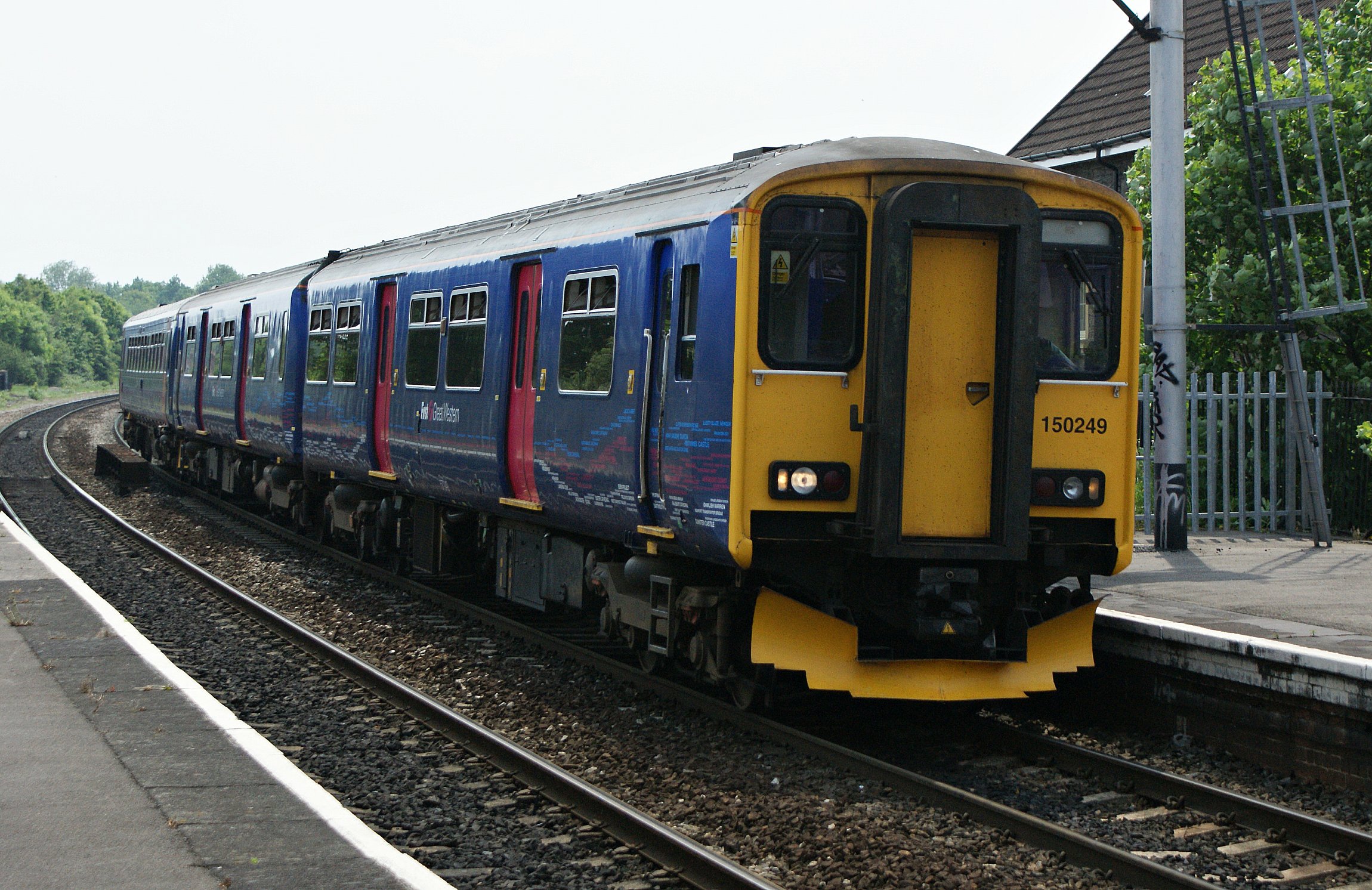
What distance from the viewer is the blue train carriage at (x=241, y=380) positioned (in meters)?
17.5

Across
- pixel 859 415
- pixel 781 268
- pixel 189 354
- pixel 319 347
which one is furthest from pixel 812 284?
pixel 189 354

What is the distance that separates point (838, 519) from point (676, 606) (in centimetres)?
147

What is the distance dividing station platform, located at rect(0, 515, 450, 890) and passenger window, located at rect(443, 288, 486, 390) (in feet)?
11.3

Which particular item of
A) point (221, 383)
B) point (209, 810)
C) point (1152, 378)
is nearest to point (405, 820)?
point (209, 810)

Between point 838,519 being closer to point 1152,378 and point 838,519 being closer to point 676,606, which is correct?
point 676,606

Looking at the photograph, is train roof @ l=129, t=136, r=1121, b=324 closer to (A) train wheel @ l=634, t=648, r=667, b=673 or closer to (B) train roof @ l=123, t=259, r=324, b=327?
(A) train wheel @ l=634, t=648, r=667, b=673

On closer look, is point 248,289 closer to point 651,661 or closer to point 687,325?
point 651,661

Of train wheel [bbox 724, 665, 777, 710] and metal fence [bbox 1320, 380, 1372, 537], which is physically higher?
metal fence [bbox 1320, 380, 1372, 537]

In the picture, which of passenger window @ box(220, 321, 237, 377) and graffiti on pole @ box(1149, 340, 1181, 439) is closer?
graffiti on pole @ box(1149, 340, 1181, 439)

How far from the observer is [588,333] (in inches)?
378

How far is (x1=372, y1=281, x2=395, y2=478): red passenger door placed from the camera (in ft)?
45.2

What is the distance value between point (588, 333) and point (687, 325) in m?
1.53

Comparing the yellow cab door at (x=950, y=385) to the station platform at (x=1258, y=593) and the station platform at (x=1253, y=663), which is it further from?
the station platform at (x=1258, y=593)

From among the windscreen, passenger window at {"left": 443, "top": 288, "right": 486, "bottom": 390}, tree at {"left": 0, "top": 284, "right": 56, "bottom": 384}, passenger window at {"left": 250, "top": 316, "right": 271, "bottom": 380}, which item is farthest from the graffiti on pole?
tree at {"left": 0, "top": 284, "right": 56, "bottom": 384}
